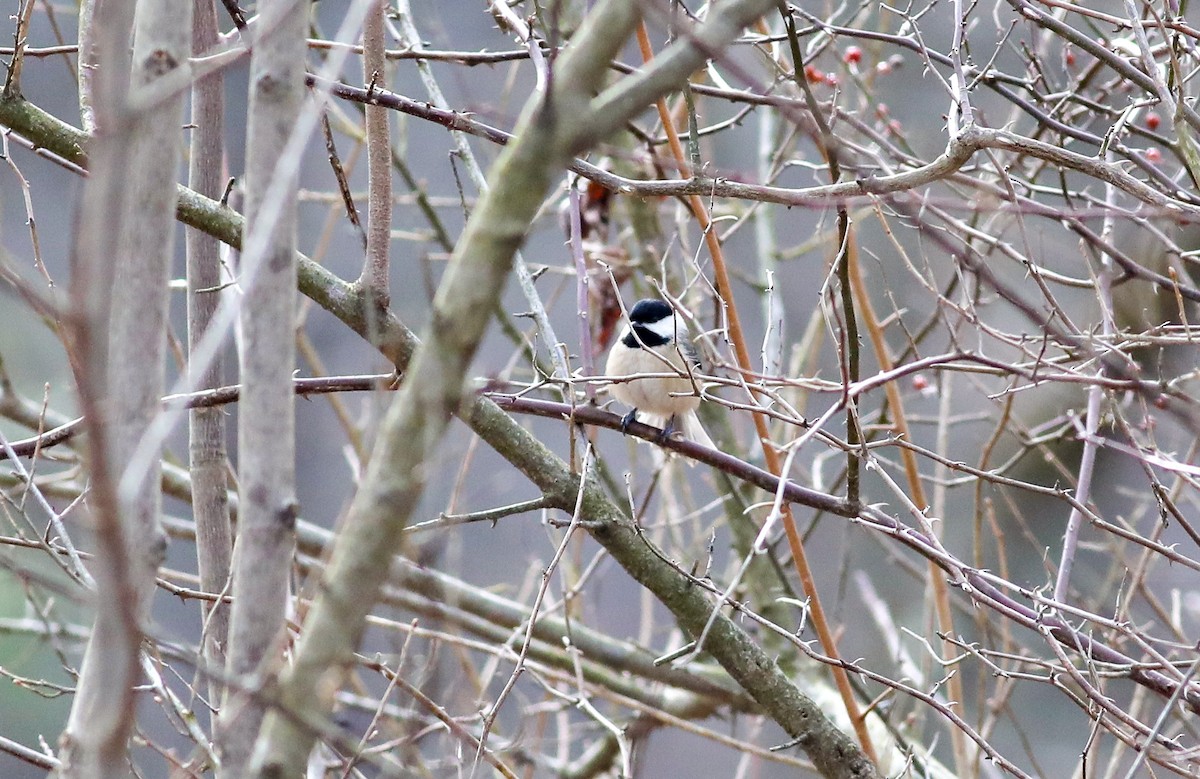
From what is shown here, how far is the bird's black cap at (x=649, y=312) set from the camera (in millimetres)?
3984

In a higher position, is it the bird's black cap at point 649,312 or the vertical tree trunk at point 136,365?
the bird's black cap at point 649,312

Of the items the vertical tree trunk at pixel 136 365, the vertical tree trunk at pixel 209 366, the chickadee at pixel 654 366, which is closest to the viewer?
the vertical tree trunk at pixel 136 365

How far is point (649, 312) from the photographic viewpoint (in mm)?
3996

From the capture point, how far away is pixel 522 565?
661 centimetres

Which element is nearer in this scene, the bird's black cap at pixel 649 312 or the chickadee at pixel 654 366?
the chickadee at pixel 654 366

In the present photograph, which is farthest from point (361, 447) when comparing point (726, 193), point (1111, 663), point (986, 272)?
point (986, 272)

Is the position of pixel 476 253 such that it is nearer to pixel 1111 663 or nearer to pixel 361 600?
pixel 361 600

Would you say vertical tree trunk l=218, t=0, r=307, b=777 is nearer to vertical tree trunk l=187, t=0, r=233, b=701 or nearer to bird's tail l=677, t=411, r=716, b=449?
vertical tree trunk l=187, t=0, r=233, b=701

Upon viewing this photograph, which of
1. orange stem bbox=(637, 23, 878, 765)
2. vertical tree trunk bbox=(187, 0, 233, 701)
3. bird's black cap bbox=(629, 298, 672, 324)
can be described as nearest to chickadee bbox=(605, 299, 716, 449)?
bird's black cap bbox=(629, 298, 672, 324)

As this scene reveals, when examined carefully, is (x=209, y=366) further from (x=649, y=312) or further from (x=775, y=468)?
(x=649, y=312)

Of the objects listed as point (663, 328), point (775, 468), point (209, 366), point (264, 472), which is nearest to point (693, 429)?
point (663, 328)

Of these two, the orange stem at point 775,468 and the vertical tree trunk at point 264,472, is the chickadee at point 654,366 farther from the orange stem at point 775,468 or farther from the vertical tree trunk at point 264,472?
the vertical tree trunk at point 264,472

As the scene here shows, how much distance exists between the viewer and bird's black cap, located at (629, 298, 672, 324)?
3984 millimetres

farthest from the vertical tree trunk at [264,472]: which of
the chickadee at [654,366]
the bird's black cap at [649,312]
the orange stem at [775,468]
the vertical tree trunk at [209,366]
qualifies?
the bird's black cap at [649,312]
